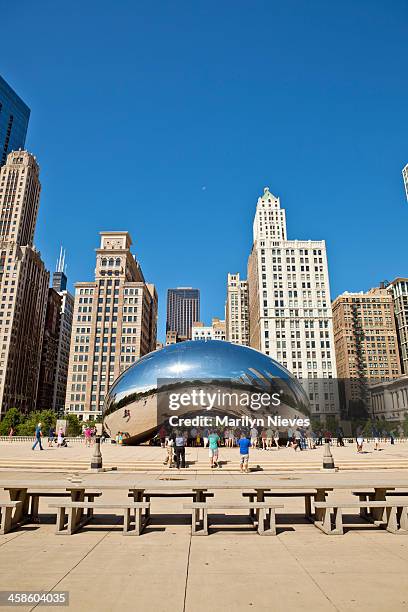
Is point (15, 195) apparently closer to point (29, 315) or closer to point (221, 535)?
point (29, 315)

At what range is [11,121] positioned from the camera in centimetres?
18438

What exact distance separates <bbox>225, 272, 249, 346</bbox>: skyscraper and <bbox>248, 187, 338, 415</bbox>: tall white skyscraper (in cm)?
4433

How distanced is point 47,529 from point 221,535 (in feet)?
11.0

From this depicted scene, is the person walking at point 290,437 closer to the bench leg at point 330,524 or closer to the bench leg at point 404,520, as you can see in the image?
the bench leg at point 404,520

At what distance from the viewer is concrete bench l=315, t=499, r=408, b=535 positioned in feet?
23.5

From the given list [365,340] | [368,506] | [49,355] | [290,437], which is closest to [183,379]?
[290,437]

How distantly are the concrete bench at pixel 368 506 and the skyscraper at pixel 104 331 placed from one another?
102 metres

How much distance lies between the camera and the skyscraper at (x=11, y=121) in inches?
7008

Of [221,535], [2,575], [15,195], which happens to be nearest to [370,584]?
[221,535]

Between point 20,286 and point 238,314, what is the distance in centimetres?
8755

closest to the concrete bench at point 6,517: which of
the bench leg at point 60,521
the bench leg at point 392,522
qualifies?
the bench leg at point 60,521

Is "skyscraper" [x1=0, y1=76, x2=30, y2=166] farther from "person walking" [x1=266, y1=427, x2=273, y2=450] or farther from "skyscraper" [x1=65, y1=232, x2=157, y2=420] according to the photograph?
"person walking" [x1=266, y1=427, x2=273, y2=450]

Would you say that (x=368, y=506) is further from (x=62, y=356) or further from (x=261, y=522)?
(x=62, y=356)

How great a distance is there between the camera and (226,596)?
4.48 metres
